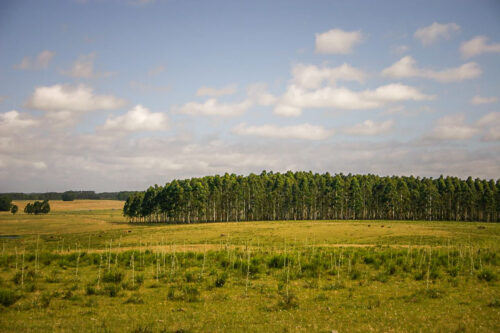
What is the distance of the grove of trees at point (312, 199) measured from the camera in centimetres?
11243

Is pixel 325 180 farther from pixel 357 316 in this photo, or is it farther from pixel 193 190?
pixel 357 316

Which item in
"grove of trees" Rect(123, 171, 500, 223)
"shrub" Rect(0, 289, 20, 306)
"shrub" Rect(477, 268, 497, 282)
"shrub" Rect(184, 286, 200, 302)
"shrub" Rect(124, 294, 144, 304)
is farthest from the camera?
"grove of trees" Rect(123, 171, 500, 223)

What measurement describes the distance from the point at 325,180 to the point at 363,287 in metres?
110

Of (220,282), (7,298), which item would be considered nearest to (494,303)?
(220,282)

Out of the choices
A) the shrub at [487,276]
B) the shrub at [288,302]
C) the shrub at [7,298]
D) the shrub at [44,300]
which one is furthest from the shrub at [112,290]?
the shrub at [487,276]

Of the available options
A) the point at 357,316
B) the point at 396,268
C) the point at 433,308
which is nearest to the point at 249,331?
the point at 357,316

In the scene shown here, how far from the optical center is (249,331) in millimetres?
12477

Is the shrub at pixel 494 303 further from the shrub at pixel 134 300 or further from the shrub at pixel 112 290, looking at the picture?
the shrub at pixel 112 290

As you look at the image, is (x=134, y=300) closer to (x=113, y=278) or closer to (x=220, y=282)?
(x=113, y=278)

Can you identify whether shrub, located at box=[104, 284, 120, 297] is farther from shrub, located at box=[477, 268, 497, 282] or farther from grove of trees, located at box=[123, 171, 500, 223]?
grove of trees, located at box=[123, 171, 500, 223]

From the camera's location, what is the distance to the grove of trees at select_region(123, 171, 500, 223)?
112m

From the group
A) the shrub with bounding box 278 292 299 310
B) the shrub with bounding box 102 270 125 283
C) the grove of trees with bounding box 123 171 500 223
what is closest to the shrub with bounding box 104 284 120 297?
the shrub with bounding box 102 270 125 283

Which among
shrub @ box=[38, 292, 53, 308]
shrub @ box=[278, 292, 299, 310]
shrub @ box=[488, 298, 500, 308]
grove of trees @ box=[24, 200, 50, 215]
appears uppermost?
shrub @ box=[488, 298, 500, 308]

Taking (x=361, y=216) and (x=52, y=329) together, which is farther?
(x=361, y=216)
